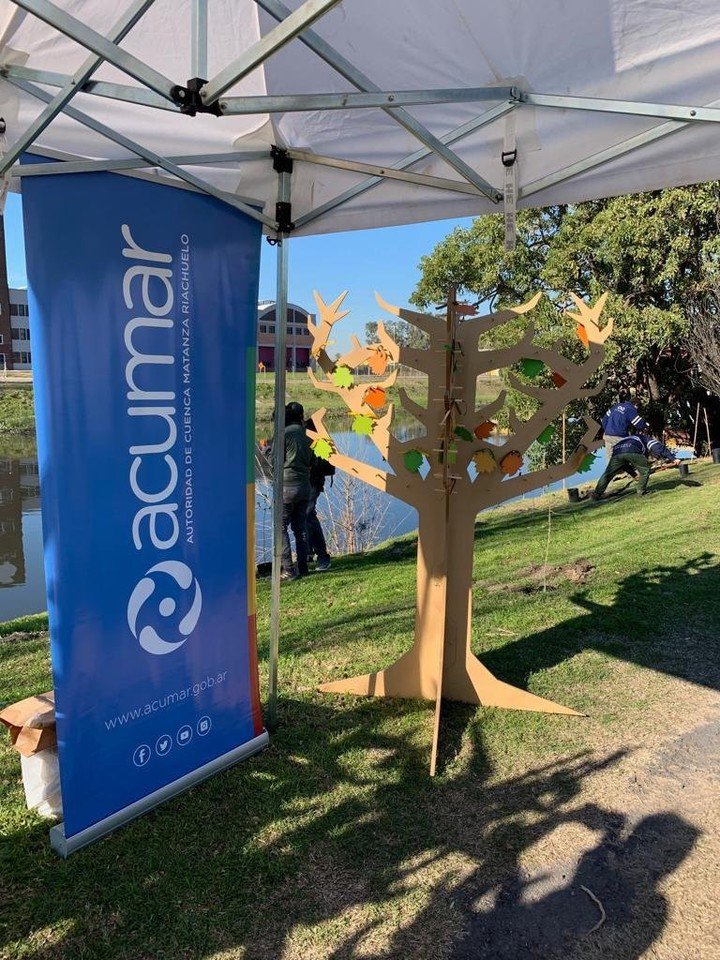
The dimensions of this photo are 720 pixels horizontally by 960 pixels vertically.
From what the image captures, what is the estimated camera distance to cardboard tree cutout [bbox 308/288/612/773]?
3307 mm

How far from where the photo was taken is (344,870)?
7.84ft

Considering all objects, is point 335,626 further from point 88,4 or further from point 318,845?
point 88,4

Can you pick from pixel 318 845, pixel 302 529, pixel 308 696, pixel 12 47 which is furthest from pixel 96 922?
pixel 302 529

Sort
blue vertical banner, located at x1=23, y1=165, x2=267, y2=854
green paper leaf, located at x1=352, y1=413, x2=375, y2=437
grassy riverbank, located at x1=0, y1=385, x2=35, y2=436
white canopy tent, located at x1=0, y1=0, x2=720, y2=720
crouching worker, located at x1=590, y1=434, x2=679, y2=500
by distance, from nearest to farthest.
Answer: white canopy tent, located at x1=0, y1=0, x2=720, y2=720
blue vertical banner, located at x1=23, y1=165, x2=267, y2=854
green paper leaf, located at x1=352, y1=413, x2=375, y2=437
crouching worker, located at x1=590, y1=434, x2=679, y2=500
grassy riverbank, located at x1=0, y1=385, x2=35, y2=436

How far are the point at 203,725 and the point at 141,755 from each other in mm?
307

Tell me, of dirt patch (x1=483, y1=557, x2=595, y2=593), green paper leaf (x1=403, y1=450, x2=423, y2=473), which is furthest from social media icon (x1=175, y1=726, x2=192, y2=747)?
dirt patch (x1=483, y1=557, x2=595, y2=593)

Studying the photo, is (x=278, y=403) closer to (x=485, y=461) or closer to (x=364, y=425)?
(x=364, y=425)

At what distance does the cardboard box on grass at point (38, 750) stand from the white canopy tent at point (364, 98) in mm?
1378

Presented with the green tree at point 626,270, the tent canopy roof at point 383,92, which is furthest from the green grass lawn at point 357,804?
the green tree at point 626,270

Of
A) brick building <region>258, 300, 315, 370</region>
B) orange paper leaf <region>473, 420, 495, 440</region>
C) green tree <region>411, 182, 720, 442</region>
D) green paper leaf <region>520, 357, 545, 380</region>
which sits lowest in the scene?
orange paper leaf <region>473, 420, 495, 440</region>

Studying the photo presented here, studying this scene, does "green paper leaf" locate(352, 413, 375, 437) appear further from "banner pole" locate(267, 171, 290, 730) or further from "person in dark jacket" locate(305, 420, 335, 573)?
"person in dark jacket" locate(305, 420, 335, 573)

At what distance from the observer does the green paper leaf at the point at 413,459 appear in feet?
11.1

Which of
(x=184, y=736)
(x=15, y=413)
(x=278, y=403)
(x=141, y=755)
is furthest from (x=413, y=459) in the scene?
(x=15, y=413)

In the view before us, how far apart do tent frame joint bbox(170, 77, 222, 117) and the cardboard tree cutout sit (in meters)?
1.62
